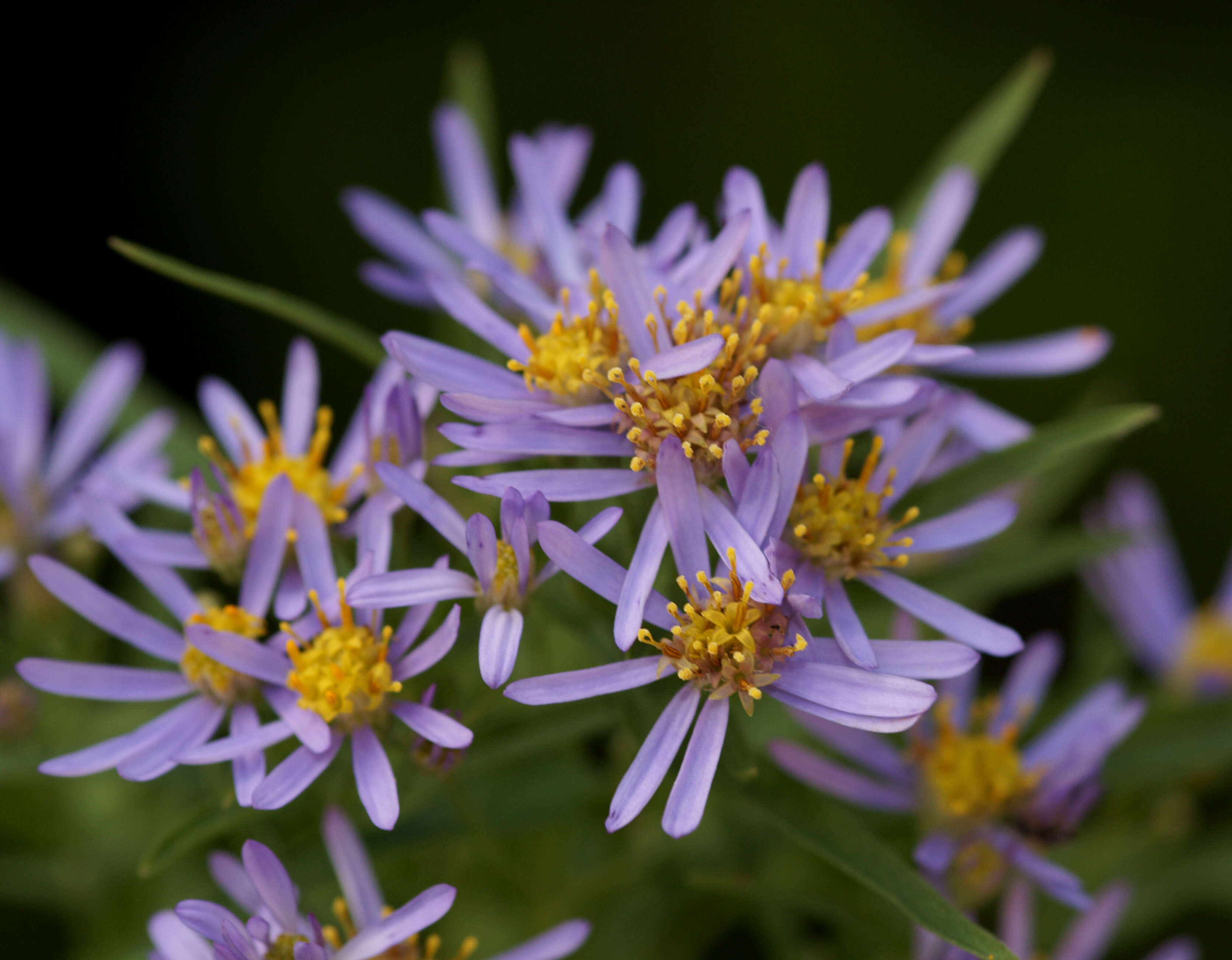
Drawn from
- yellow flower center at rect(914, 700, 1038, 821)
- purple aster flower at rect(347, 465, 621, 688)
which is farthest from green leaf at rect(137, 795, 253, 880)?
yellow flower center at rect(914, 700, 1038, 821)

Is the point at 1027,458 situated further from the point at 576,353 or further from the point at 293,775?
the point at 293,775

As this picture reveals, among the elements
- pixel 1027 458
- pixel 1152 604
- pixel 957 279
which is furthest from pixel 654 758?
pixel 1152 604

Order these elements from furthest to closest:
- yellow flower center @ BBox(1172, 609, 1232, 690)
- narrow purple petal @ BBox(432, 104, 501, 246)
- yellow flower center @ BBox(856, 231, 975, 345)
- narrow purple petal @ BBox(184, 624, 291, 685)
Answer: yellow flower center @ BBox(1172, 609, 1232, 690), narrow purple petal @ BBox(432, 104, 501, 246), yellow flower center @ BBox(856, 231, 975, 345), narrow purple petal @ BBox(184, 624, 291, 685)

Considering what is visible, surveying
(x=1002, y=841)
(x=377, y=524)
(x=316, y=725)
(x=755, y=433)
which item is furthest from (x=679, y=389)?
(x=1002, y=841)

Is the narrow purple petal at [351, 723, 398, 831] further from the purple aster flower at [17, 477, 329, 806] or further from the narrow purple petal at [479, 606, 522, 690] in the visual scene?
the narrow purple petal at [479, 606, 522, 690]

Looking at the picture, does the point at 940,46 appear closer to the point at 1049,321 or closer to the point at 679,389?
the point at 1049,321
